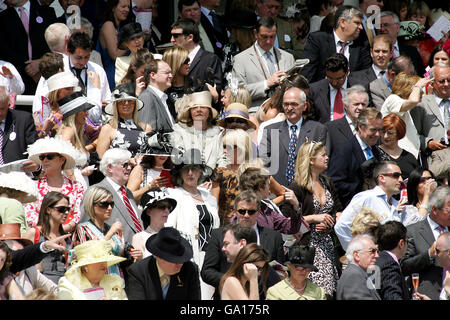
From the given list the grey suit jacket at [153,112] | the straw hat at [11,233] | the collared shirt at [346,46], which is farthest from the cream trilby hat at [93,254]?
the collared shirt at [346,46]

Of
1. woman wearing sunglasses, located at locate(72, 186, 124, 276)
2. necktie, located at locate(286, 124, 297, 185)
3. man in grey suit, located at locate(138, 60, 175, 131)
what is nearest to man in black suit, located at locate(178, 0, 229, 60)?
man in grey suit, located at locate(138, 60, 175, 131)

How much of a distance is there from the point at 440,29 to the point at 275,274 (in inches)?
273

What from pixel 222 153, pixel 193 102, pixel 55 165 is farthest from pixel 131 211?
pixel 193 102

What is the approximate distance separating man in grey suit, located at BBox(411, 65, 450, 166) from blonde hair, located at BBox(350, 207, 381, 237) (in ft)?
8.19

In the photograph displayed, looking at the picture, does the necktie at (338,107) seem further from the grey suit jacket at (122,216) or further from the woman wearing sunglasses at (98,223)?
the woman wearing sunglasses at (98,223)

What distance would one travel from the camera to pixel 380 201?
12375mm

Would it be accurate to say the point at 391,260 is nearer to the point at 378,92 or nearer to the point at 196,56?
the point at 378,92

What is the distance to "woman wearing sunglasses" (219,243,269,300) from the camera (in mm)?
9828

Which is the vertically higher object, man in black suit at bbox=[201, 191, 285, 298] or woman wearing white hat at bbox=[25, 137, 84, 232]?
woman wearing white hat at bbox=[25, 137, 84, 232]

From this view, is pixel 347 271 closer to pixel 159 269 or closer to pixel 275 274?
pixel 275 274

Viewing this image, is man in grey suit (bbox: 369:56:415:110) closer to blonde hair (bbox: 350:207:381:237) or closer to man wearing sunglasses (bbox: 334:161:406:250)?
man wearing sunglasses (bbox: 334:161:406:250)

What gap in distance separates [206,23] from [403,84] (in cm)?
324

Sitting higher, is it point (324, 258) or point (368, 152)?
point (368, 152)

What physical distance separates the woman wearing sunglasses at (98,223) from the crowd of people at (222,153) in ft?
0.06
